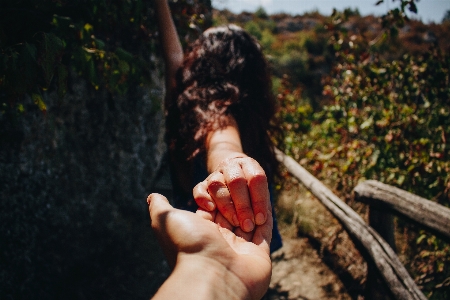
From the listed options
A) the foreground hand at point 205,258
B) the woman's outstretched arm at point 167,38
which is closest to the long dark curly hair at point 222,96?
the woman's outstretched arm at point 167,38

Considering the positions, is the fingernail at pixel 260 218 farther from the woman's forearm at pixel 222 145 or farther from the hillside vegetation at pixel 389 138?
the hillside vegetation at pixel 389 138

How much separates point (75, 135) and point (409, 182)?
350cm

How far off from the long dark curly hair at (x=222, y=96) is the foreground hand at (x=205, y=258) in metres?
0.65

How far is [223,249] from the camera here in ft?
2.44

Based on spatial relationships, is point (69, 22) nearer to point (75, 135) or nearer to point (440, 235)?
point (75, 135)

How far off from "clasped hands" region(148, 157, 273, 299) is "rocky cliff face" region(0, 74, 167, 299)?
1225 mm

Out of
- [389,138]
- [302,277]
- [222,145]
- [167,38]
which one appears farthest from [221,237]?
[389,138]

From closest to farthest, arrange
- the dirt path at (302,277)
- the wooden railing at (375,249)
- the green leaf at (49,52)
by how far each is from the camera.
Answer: the green leaf at (49,52) → the wooden railing at (375,249) → the dirt path at (302,277)

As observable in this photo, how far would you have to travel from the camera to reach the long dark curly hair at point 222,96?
1.49 metres

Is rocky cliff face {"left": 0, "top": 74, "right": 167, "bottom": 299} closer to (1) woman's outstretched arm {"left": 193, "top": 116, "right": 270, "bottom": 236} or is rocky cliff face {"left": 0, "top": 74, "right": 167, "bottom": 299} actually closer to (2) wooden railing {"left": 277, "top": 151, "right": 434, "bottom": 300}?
(1) woman's outstretched arm {"left": 193, "top": 116, "right": 270, "bottom": 236}

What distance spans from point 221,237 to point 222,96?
951 millimetres

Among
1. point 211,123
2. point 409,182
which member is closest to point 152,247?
point 211,123

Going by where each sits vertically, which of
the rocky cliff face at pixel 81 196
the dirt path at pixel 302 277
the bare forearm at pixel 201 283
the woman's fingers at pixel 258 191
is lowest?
the dirt path at pixel 302 277

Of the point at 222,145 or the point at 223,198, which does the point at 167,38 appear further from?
the point at 223,198
